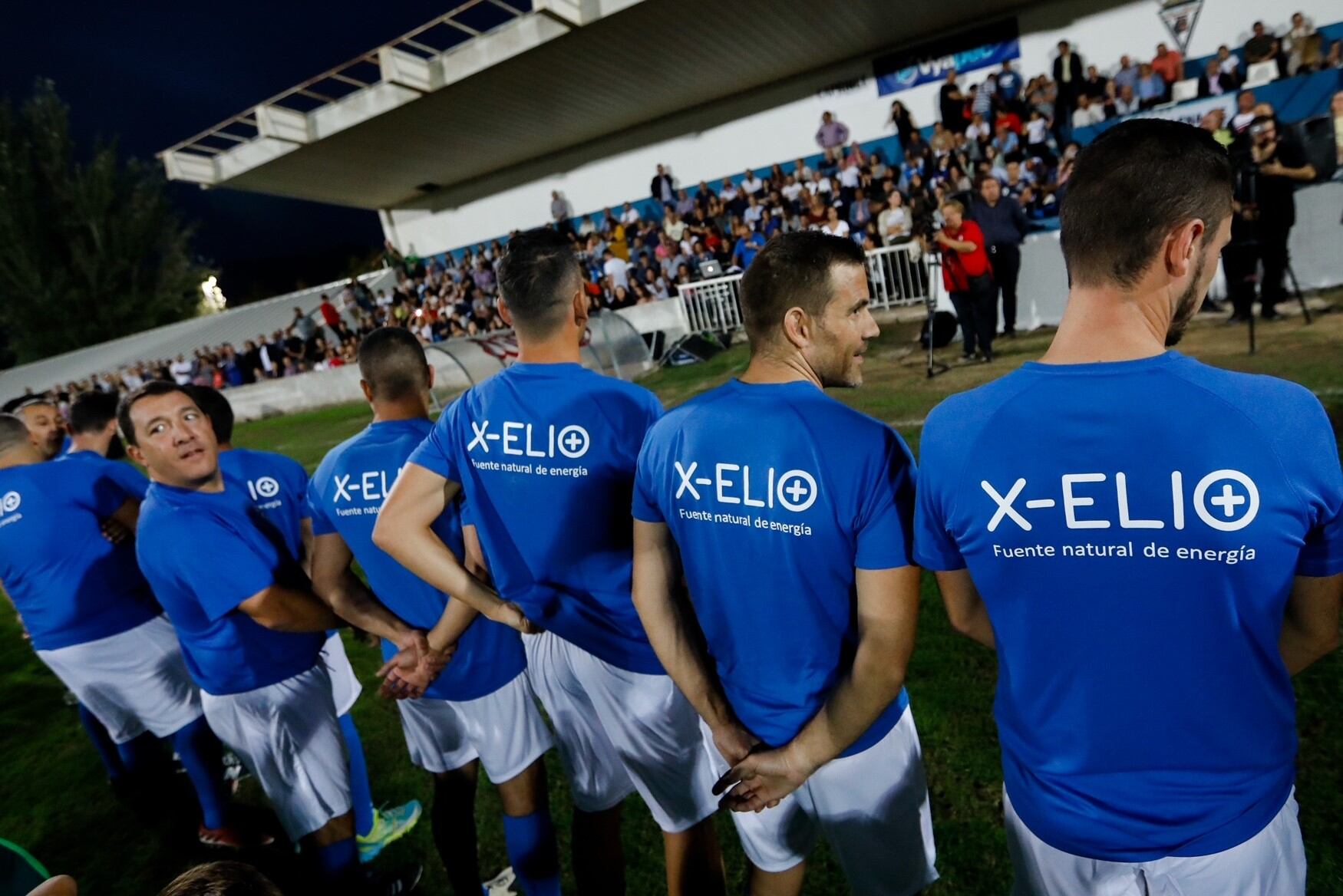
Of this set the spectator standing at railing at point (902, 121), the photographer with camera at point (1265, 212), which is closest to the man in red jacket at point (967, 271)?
the photographer with camera at point (1265, 212)

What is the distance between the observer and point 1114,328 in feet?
3.90

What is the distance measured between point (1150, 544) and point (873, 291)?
12.4m

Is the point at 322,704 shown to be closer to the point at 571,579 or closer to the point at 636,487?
the point at 571,579

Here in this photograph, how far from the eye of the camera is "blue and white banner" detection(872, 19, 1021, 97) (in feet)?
53.7

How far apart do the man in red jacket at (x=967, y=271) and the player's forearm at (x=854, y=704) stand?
759 centimetres

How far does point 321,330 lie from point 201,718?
24.2 meters

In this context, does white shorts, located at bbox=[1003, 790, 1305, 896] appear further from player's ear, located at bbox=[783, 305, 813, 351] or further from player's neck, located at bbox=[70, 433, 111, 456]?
player's neck, located at bbox=[70, 433, 111, 456]

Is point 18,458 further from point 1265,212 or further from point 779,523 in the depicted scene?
point 1265,212

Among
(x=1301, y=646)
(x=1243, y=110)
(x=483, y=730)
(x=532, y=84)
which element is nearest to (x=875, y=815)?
(x=1301, y=646)

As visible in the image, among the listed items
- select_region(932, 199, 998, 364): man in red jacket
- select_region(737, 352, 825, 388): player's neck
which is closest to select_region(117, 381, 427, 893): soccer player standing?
select_region(737, 352, 825, 388): player's neck

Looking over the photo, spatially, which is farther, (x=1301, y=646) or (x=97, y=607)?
(x=97, y=607)

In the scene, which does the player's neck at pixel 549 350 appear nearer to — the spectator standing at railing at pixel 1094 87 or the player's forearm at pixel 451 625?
the player's forearm at pixel 451 625

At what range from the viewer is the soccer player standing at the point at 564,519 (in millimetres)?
2107

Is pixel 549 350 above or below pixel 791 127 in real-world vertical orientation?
below
